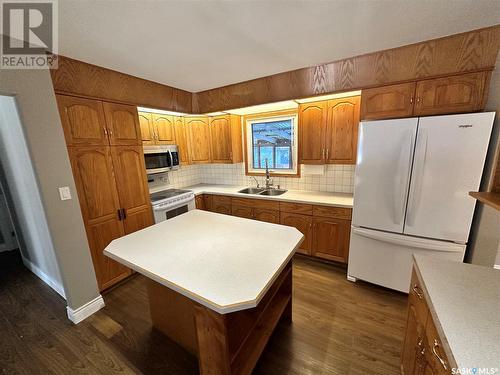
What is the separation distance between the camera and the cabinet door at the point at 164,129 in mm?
2863

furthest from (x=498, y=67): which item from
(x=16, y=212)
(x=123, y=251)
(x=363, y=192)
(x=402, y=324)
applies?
(x=16, y=212)

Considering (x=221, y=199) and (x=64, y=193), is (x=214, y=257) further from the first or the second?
(x=221, y=199)

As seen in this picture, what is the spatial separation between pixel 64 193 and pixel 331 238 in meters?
2.82

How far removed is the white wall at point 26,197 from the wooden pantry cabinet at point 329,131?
110 inches

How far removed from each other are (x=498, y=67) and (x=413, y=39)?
0.66 m

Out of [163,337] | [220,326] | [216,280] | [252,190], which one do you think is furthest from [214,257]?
[252,190]

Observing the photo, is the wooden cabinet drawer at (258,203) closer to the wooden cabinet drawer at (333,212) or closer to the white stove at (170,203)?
the wooden cabinet drawer at (333,212)

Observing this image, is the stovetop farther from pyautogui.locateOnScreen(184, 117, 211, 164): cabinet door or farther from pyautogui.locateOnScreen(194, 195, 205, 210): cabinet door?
pyautogui.locateOnScreen(184, 117, 211, 164): cabinet door

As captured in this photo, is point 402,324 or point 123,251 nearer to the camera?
point 123,251

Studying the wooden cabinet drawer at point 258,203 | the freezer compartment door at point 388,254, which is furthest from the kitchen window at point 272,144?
the freezer compartment door at point 388,254

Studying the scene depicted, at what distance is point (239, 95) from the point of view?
2.63 m

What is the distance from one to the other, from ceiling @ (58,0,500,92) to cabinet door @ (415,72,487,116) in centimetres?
35

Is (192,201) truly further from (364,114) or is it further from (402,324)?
(402,324)

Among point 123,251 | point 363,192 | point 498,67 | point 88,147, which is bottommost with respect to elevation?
point 123,251
